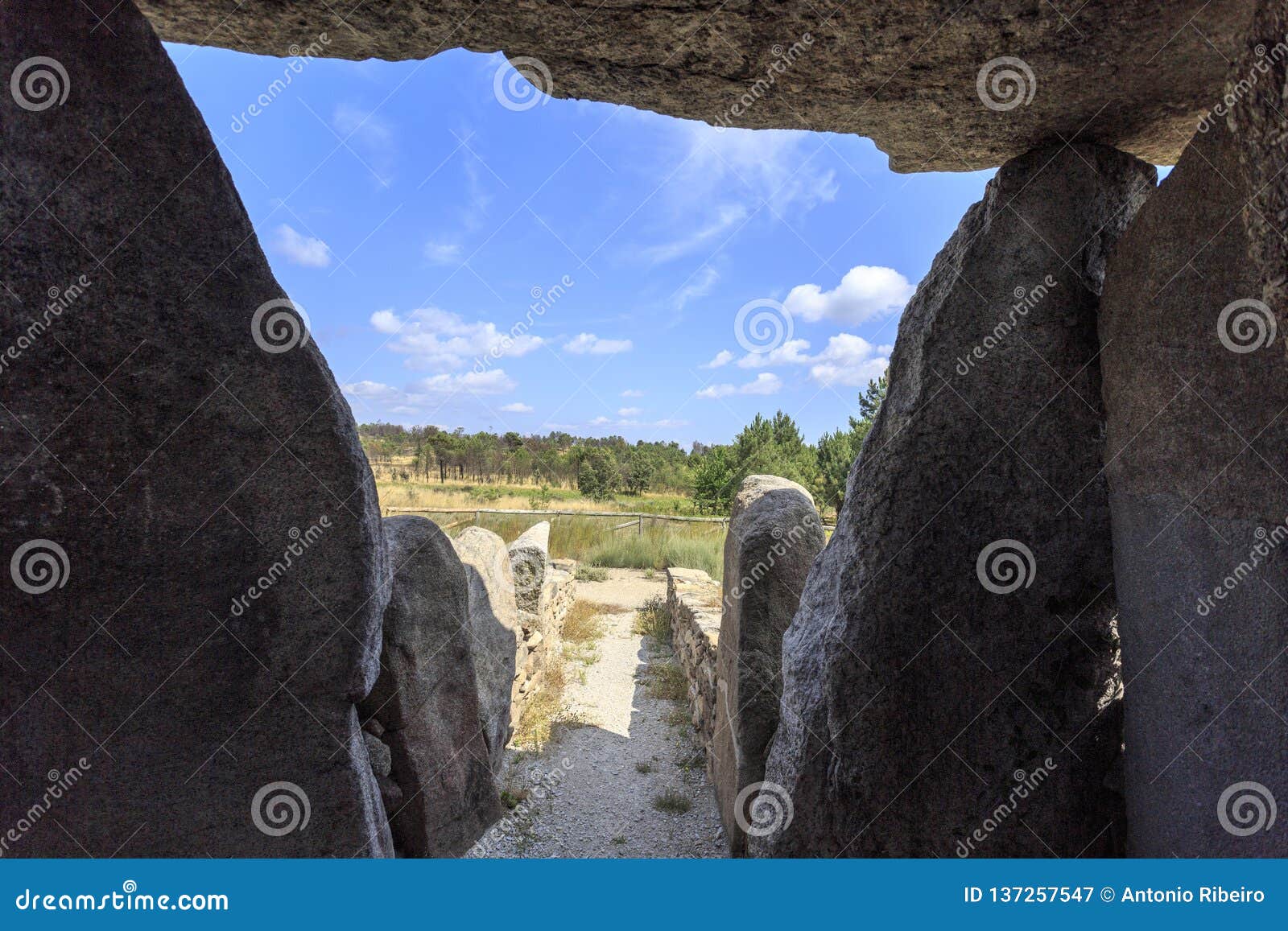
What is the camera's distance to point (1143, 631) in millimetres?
2492

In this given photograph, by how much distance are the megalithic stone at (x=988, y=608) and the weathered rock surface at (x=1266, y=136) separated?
3.37 feet

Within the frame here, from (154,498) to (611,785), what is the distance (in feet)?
14.5

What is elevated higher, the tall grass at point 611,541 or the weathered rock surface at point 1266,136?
the tall grass at point 611,541

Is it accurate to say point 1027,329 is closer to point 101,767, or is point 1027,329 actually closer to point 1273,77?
point 1273,77

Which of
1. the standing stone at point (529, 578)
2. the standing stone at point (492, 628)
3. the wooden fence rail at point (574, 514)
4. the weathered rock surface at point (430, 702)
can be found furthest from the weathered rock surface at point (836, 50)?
the wooden fence rail at point (574, 514)

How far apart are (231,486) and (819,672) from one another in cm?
248

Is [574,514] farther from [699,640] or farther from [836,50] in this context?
[836,50]

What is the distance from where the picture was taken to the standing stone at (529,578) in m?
6.89

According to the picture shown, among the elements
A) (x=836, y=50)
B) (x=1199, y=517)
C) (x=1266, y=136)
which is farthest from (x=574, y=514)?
(x=1266, y=136)

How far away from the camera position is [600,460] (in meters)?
34.5

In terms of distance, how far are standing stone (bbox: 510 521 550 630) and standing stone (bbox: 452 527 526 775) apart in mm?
999

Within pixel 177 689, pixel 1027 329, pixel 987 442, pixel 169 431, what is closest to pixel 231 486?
pixel 169 431

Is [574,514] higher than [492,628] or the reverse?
higher

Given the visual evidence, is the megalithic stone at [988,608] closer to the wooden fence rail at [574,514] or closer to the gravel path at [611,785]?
the gravel path at [611,785]
